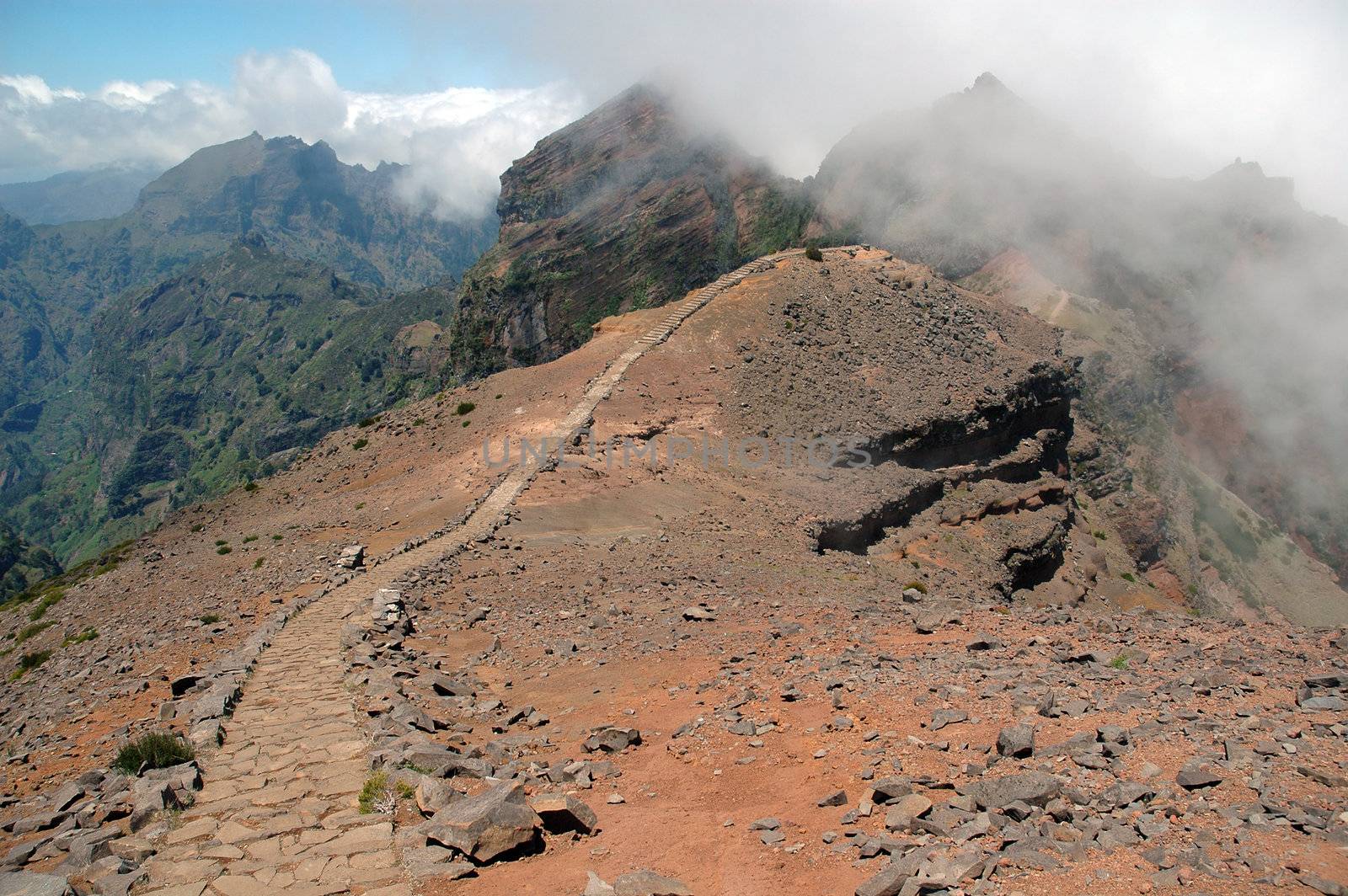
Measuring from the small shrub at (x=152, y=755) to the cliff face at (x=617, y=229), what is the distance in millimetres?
95715

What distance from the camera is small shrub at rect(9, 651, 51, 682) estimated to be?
22656 millimetres

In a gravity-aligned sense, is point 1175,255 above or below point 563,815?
above

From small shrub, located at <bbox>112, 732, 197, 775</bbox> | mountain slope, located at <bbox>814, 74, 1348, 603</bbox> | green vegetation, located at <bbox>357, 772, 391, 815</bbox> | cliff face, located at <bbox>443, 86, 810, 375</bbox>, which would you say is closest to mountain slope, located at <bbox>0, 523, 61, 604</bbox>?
cliff face, located at <bbox>443, 86, 810, 375</bbox>

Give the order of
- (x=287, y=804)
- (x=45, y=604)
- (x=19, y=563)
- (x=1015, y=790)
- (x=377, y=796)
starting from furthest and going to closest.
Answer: (x=19, y=563)
(x=45, y=604)
(x=287, y=804)
(x=377, y=796)
(x=1015, y=790)

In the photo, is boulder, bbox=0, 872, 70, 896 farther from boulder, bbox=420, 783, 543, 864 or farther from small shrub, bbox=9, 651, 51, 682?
small shrub, bbox=9, 651, 51, 682

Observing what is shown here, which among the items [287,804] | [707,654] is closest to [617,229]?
[707,654]

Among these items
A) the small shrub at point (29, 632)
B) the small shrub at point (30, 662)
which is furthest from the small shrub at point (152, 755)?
the small shrub at point (29, 632)

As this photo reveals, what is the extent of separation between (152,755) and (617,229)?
104 m

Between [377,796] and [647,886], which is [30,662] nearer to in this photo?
[377,796]

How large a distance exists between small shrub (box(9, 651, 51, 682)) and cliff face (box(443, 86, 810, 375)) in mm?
83906

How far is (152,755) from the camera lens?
1099 cm

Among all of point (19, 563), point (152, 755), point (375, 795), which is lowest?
point (19, 563)

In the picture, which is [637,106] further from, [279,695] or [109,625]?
[279,695]

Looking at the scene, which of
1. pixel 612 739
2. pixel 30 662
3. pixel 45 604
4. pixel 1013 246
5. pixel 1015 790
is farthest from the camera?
pixel 1013 246
